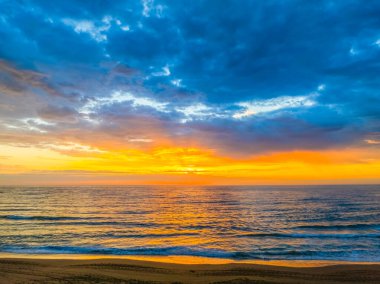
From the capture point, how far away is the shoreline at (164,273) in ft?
41.5

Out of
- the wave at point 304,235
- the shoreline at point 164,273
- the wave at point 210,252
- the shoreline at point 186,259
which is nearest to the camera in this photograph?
the shoreline at point 164,273

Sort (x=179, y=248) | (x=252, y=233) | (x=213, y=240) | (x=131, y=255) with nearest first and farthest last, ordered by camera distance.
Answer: (x=131, y=255) → (x=179, y=248) → (x=213, y=240) → (x=252, y=233)

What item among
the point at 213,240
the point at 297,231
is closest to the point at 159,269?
the point at 213,240

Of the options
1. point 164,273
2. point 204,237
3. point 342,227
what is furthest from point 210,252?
point 342,227

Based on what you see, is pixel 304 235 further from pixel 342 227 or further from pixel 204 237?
pixel 204 237

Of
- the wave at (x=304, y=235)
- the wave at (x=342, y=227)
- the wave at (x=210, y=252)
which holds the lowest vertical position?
the wave at (x=210, y=252)

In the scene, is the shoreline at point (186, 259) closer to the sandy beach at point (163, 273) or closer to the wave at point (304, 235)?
the sandy beach at point (163, 273)

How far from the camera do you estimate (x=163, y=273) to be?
46.6 feet

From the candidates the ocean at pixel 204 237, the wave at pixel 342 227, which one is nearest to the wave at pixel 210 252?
the ocean at pixel 204 237

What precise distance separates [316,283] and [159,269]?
7.94 m

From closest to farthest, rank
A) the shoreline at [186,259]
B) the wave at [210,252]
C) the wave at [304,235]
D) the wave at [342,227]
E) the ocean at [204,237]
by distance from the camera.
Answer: the shoreline at [186,259] < the wave at [210,252] < the ocean at [204,237] < the wave at [304,235] < the wave at [342,227]

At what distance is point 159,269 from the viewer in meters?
15.0

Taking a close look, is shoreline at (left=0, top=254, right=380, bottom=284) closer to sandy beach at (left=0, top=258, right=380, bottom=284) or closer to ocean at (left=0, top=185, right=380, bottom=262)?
sandy beach at (left=0, top=258, right=380, bottom=284)

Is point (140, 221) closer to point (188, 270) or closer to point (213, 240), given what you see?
point (213, 240)
